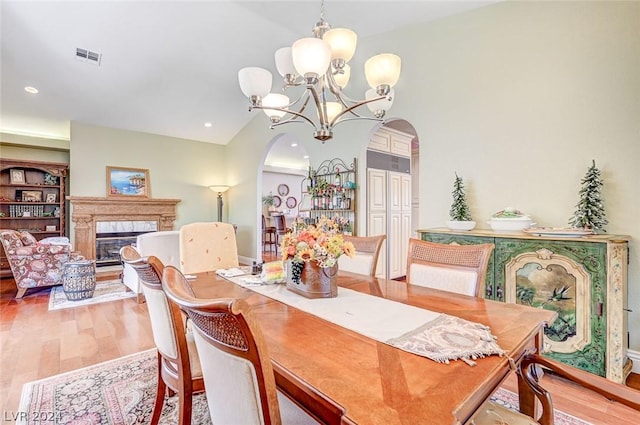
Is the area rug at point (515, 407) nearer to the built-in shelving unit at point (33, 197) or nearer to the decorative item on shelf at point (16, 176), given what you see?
the built-in shelving unit at point (33, 197)

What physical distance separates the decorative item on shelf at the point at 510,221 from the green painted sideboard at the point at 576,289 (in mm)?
210

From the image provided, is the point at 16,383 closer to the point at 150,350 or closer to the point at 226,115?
the point at 150,350

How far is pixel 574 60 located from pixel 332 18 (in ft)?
A: 7.70

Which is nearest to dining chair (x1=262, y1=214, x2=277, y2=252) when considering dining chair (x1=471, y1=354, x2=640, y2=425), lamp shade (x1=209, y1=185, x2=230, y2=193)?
lamp shade (x1=209, y1=185, x2=230, y2=193)

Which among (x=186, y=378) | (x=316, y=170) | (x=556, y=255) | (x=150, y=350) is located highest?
(x=316, y=170)

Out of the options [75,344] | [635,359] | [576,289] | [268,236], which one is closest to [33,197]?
[75,344]

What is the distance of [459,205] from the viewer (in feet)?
10.3

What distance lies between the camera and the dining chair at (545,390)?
89cm

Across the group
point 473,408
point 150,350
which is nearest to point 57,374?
point 150,350

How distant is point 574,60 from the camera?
2.56 m

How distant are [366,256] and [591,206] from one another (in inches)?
71.1

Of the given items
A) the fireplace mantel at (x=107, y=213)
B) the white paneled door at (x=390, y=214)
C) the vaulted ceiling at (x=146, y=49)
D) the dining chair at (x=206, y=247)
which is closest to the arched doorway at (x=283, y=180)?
the fireplace mantel at (x=107, y=213)

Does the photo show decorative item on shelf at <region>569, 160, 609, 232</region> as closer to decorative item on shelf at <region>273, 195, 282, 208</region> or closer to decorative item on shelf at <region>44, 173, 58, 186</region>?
decorative item on shelf at <region>44, 173, 58, 186</region>

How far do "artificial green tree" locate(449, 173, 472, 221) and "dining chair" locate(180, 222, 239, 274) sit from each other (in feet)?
7.37
